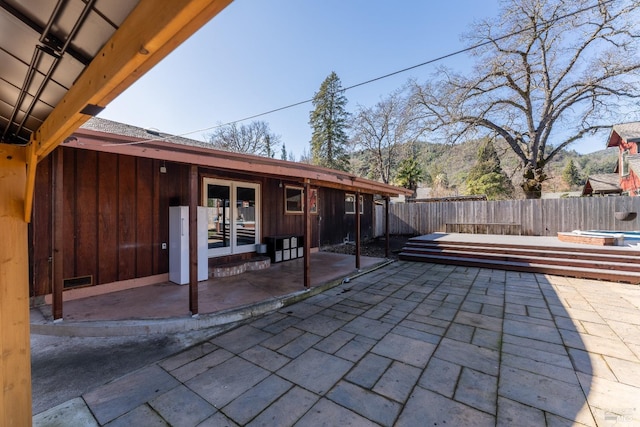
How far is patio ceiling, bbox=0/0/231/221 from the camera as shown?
0.77 m

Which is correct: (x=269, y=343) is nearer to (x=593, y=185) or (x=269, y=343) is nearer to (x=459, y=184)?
(x=593, y=185)

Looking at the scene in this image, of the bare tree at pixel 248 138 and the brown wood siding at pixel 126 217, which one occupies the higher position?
the bare tree at pixel 248 138

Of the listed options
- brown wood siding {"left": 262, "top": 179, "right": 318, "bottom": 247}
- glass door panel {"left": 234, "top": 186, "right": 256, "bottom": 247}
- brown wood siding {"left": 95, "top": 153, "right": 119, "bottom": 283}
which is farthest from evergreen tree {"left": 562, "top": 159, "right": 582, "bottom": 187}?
brown wood siding {"left": 95, "top": 153, "right": 119, "bottom": 283}

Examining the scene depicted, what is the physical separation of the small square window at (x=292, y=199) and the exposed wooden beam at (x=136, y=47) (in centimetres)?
597

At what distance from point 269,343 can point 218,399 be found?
34.0 inches

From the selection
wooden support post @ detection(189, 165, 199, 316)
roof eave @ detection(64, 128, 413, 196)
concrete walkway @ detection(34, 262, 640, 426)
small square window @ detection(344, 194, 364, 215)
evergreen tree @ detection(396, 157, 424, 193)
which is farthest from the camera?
evergreen tree @ detection(396, 157, 424, 193)

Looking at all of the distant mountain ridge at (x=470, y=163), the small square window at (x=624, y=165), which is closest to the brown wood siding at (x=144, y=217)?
the distant mountain ridge at (x=470, y=163)

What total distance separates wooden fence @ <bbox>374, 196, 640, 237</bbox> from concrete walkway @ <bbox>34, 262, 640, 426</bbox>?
26.5ft

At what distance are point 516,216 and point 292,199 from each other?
386 inches

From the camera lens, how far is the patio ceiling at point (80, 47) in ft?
2.52

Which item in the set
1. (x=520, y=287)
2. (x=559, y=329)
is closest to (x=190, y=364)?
(x=559, y=329)

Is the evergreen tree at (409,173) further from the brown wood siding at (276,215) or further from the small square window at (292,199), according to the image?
the brown wood siding at (276,215)

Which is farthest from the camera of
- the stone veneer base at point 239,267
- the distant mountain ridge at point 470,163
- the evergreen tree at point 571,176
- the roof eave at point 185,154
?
the evergreen tree at point 571,176

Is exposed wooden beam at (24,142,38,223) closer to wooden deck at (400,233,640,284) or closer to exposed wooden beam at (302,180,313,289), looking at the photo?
exposed wooden beam at (302,180,313,289)
